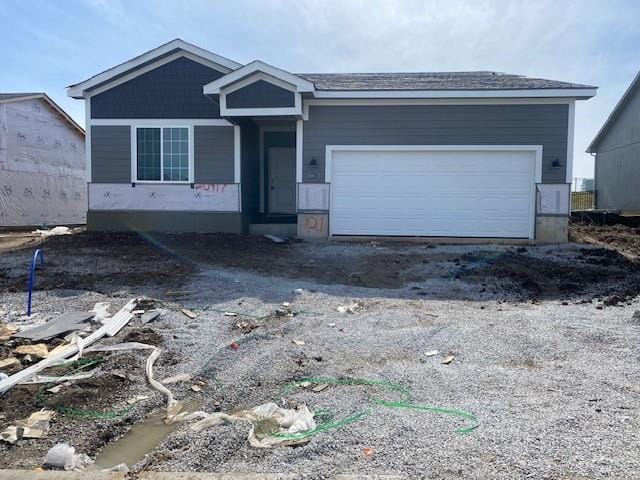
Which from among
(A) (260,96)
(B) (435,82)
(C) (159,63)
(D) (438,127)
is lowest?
(D) (438,127)

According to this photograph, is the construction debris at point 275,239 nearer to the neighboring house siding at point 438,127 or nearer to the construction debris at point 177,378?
the neighboring house siding at point 438,127

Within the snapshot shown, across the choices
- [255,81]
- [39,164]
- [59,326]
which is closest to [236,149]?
[255,81]

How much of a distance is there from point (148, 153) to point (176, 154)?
0.76 m

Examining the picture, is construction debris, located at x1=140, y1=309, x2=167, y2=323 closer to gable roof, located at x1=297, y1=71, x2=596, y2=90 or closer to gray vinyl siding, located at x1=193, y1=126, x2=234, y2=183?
gray vinyl siding, located at x1=193, y1=126, x2=234, y2=183

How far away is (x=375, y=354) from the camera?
485 centimetres

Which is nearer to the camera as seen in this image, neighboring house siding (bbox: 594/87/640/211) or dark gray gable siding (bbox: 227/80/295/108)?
dark gray gable siding (bbox: 227/80/295/108)

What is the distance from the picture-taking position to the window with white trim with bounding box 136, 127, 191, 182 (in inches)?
512

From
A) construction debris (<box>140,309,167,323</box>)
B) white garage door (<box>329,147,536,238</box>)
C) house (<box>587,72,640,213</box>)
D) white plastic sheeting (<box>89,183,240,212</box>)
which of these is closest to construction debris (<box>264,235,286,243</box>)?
white plastic sheeting (<box>89,183,240,212</box>)

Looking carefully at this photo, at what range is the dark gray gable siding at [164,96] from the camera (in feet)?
42.4

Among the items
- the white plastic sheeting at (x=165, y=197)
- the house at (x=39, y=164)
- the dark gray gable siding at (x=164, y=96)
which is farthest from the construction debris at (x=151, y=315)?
the house at (x=39, y=164)

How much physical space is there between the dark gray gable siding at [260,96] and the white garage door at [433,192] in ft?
5.91

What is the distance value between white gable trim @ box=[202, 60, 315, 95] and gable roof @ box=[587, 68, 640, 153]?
16.1m

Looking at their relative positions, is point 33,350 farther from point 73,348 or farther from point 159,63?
point 159,63

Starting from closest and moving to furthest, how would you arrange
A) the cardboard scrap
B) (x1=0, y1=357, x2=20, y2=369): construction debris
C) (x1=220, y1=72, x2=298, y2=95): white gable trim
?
(x1=0, y1=357, x2=20, y2=369): construction debris → the cardboard scrap → (x1=220, y1=72, x2=298, y2=95): white gable trim
